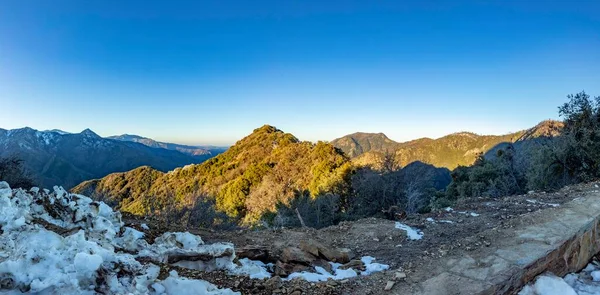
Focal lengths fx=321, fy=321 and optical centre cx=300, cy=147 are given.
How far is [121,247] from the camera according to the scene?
182 inches

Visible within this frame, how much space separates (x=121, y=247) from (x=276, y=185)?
3056 cm

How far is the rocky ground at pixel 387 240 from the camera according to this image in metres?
4.10

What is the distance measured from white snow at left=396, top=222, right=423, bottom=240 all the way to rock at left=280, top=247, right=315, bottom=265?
282 centimetres

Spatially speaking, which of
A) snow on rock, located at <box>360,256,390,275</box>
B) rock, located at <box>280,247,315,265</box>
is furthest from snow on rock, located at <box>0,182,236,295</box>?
snow on rock, located at <box>360,256,390,275</box>

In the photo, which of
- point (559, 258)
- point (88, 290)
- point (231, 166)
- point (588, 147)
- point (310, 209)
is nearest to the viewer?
point (88, 290)

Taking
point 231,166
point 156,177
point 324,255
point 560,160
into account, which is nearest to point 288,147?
point 231,166

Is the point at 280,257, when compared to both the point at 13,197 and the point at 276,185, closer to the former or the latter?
the point at 13,197

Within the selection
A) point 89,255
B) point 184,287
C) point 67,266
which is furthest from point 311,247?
point 67,266

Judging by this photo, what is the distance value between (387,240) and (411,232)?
828 millimetres

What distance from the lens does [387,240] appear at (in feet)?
23.1

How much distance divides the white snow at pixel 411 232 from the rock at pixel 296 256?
2821 mm

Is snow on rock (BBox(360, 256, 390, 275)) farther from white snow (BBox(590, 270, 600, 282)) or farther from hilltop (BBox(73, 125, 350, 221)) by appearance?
hilltop (BBox(73, 125, 350, 221))

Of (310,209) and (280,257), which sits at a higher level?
(280,257)

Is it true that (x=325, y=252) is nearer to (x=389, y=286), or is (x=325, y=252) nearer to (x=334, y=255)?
(x=334, y=255)
